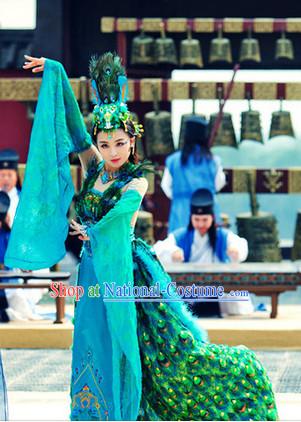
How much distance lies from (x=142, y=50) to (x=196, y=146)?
178cm

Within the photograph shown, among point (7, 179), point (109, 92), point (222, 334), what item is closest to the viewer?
point (109, 92)

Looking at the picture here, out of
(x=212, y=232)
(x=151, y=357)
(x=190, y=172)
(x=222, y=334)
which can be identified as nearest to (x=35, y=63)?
(x=151, y=357)

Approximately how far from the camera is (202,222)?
9.99 metres

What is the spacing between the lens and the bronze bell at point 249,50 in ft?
42.8

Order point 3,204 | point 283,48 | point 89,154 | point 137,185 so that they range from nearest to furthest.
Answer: point 137,185 < point 89,154 < point 3,204 < point 283,48

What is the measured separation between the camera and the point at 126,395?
6004 mm

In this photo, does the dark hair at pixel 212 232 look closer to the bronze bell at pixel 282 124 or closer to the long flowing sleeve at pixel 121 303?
the bronze bell at pixel 282 124

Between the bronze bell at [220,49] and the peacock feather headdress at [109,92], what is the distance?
6.96 metres

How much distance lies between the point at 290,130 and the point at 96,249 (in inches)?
291

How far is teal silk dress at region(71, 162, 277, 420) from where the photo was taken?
6.07m

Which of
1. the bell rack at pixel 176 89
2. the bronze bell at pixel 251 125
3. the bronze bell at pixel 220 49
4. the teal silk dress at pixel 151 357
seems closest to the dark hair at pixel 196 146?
the bell rack at pixel 176 89

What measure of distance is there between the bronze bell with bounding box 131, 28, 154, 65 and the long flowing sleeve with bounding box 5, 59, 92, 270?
689cm

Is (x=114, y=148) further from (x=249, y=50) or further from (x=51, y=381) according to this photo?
(x=249, y=50)

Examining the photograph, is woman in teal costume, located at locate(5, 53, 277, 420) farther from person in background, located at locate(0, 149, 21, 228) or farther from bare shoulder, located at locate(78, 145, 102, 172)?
person in background, located at locate(0, 149, 21, 228)
